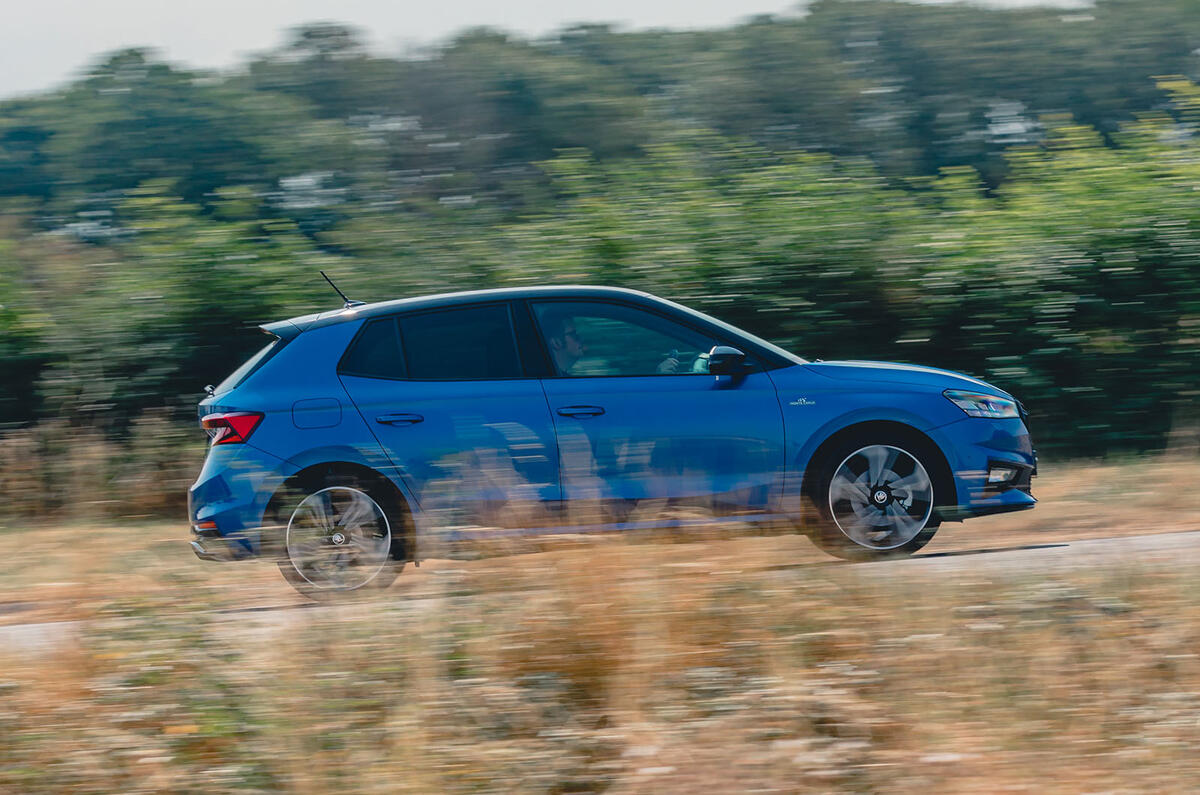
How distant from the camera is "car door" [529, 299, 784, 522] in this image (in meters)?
6.31

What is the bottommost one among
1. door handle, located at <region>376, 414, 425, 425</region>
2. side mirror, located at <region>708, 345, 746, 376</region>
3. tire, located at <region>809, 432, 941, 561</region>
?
tire, located at <region>809, 432, 941, 561</region>

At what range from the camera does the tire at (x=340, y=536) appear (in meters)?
5.79

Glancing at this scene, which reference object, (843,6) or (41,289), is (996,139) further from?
(41,289)

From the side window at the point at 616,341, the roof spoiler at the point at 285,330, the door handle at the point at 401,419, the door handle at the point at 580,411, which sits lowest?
the door handle at the point at 580,411

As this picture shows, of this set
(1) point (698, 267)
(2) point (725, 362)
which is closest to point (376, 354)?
(2) point (725, 362)

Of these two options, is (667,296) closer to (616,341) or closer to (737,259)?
(737,259)

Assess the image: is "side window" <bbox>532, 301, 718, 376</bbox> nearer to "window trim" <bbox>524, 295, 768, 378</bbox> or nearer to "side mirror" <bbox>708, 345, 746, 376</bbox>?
"window trim" <bbox>524, 295, 768, 378</bbox>

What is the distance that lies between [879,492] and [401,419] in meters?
2.50

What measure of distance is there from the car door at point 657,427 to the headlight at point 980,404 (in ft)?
3.30

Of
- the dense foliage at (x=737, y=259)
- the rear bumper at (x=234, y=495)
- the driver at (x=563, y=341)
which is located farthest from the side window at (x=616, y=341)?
the dense foliage at (x=737, y=259)

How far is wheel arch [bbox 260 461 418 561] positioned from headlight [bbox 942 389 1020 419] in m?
2.90

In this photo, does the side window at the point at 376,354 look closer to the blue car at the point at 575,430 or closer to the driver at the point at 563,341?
the blue car at the point at 575,430

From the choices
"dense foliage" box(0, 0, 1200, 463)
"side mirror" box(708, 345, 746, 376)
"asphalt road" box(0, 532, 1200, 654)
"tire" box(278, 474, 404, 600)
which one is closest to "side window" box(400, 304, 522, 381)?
"tire" box(278, 474, 404, 600)

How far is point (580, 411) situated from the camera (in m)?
6.39
